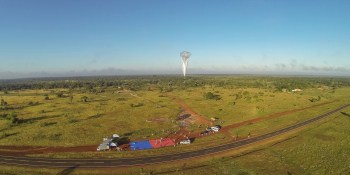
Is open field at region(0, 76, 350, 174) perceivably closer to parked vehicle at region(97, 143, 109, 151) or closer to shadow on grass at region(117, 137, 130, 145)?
shadow on grass at region(117, 137, 130, 145)

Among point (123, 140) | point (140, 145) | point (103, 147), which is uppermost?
point (103, 147)

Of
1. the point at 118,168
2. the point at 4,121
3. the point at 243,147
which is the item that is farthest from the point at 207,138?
the point at 4,121

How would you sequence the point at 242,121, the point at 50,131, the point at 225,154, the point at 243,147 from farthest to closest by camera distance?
the point at 242,121
the point at 50,131
the point at 243,147
the point at 225,154

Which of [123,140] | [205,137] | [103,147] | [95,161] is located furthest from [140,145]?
[205,137]

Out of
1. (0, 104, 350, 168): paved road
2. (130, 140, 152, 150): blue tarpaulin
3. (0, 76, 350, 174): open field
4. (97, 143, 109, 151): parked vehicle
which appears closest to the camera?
(0, 76, 350, 174): open field

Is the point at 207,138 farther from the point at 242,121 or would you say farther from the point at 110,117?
the point at 110,117

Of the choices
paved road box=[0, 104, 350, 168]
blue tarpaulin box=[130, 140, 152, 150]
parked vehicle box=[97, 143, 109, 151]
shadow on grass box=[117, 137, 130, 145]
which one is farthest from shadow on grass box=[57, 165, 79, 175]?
shadow on grass box=[117, 137, 130, 145]

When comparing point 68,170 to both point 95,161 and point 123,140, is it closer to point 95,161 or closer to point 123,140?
point 95,161

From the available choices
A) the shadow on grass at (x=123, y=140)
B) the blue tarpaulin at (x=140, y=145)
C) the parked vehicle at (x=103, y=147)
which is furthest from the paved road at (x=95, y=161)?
the shadow on grass at (x=123, y=140)
